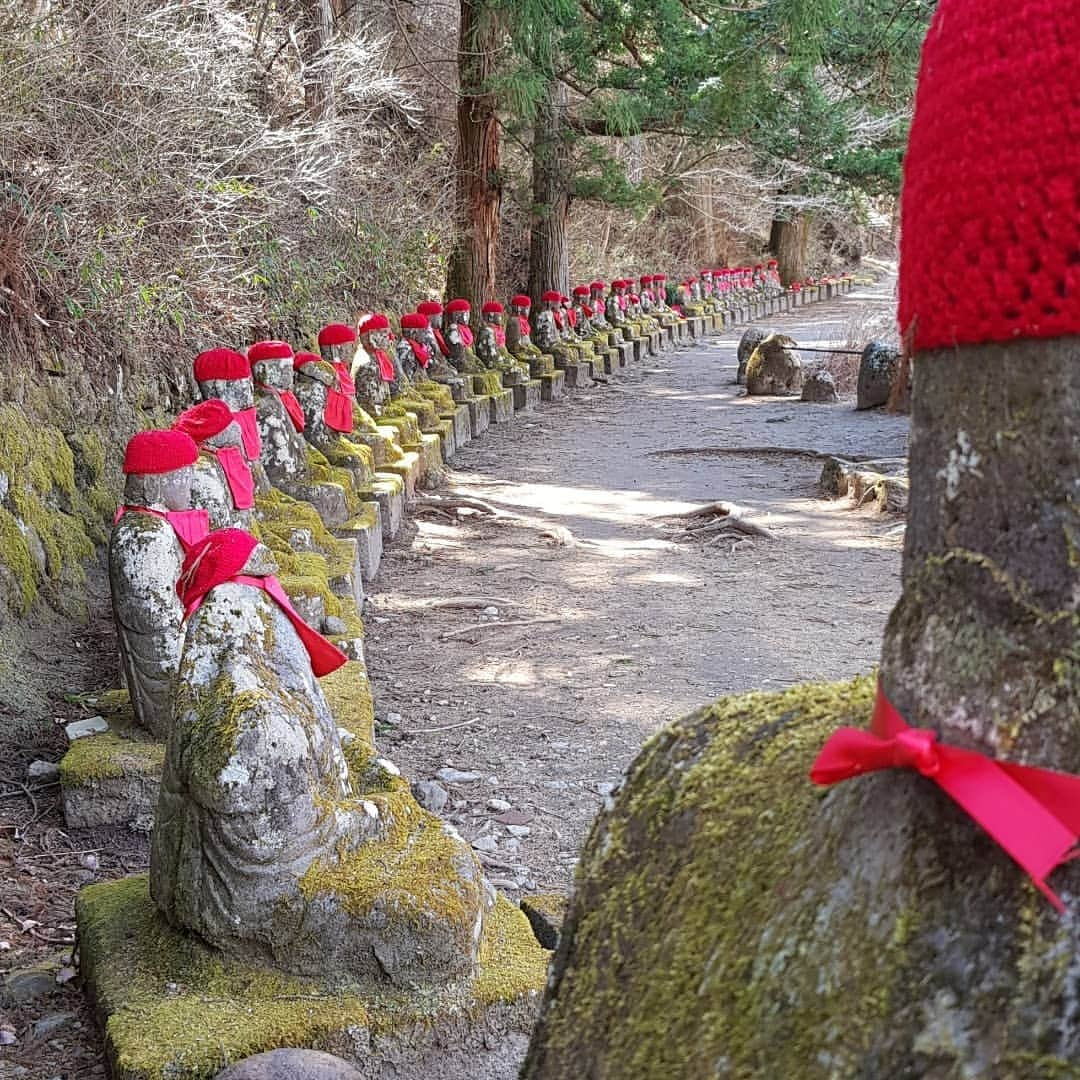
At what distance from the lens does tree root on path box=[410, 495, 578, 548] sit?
332 inches

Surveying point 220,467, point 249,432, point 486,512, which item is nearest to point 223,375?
point 249,432

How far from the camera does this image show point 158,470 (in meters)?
3.88

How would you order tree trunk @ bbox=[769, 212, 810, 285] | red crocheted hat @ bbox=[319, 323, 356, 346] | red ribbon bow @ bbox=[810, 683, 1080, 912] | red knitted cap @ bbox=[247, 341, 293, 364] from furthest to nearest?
tree trunk @ bbox=[769, 212, 810, 285]
red crocheted hat @ bbox=[319, 323, 356, 346]
red knitted cap @ bbox=[247, 341, 293, 364]
red ribbon bow @ bbox=[810, 683, 1080, 912]

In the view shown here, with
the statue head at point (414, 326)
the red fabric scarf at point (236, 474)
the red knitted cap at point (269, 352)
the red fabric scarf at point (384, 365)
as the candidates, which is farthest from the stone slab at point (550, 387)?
the red fabric scarf at point (236, 474)

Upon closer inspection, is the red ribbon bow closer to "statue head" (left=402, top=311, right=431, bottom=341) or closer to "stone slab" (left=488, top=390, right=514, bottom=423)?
"statue head" (left=402, top=311, right=431, bottom=341)

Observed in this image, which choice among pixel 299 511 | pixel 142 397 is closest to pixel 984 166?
pixel 299 511

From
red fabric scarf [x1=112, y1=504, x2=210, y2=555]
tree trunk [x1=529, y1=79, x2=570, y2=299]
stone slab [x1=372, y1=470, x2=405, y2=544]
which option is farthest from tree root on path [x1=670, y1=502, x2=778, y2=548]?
tree trunk [x1=529, y1=79, x2=570, y2=299]

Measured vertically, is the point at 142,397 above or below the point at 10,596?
above

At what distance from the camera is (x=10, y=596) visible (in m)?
5.01

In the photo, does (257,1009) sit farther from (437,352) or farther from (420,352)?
(437,352)

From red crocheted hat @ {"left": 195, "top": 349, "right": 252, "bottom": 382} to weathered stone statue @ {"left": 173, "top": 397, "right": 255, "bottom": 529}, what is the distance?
15.7 inches

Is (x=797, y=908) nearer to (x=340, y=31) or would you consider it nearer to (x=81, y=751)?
(x=81, y=751)

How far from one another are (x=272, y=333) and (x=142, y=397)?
2.59 metres

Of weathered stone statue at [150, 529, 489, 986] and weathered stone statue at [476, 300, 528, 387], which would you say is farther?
weathered stone statue at [476, 300, 528, 387]
